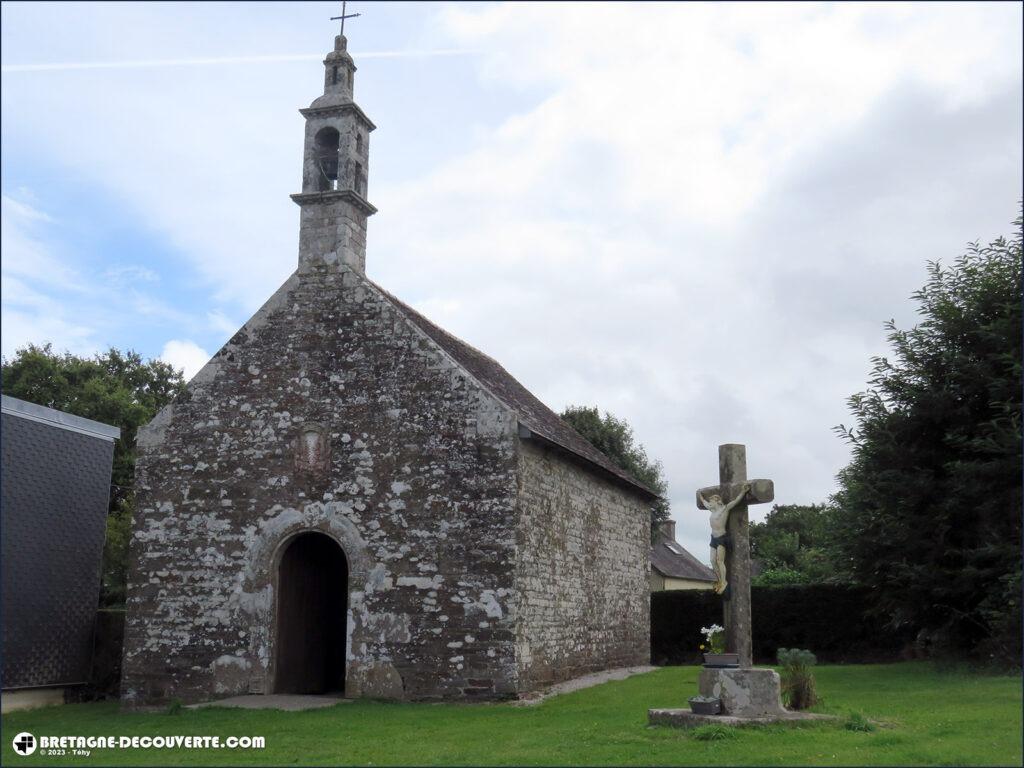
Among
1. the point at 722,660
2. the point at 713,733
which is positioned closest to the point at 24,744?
the point at 713,733

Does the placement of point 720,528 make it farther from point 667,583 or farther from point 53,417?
point 667,583

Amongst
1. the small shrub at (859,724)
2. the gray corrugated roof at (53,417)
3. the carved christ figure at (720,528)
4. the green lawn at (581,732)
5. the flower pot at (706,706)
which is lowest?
the green lawn at (581,732)

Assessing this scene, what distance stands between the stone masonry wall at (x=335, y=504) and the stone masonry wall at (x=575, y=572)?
2.39 feet

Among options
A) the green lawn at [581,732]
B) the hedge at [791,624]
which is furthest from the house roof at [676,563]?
the green lawn at [581,732]

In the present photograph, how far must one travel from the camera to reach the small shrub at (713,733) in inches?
395

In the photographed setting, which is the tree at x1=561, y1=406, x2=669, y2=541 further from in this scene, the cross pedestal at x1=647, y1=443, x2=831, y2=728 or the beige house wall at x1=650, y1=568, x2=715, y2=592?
the cross pedestal at x1=647, y1=443, x2=831, y2=728

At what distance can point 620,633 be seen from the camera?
20.7 m

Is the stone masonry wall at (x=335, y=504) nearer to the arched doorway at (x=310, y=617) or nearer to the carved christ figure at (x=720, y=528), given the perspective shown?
the arched doorway at (x=310, y=617)

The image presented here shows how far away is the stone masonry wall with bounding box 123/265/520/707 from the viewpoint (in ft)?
48.6

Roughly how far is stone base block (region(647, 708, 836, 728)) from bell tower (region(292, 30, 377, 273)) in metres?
9.27

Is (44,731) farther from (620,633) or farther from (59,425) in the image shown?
(620,633)

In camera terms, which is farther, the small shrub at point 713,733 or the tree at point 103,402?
the tree at point 103,402

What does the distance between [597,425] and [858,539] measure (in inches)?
568

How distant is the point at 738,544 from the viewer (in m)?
12.0
